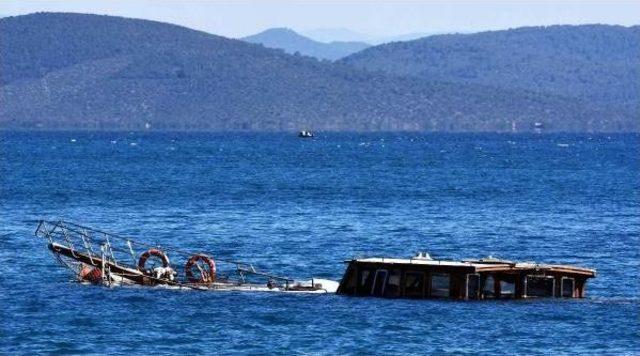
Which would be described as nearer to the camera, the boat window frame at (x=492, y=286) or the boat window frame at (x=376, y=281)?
the boat window frame at (x=492, y=286)

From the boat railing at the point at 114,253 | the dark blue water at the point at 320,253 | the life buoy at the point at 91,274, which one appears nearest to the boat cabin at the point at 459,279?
the dark blue water at the point at 320,253

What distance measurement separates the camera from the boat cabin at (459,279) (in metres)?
60.7

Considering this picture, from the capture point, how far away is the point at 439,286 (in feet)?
201

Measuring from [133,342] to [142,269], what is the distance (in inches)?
555

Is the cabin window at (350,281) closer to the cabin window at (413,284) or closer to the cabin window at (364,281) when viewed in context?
the cabin window at (364,281)

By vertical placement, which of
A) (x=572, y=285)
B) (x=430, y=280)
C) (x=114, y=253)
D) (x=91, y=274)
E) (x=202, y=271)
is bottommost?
(x=114, y=253)

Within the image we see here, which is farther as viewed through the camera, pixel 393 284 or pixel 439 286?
pixel 393 284

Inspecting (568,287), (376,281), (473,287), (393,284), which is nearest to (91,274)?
(376,281)

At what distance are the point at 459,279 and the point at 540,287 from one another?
146 inches

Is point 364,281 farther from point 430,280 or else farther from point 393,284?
point 430,280

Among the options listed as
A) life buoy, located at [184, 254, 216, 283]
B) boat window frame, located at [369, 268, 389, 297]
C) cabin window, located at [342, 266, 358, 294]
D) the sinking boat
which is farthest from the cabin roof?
life buoy, located at [184, 254, 216, 283]

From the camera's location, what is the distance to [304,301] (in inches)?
2411

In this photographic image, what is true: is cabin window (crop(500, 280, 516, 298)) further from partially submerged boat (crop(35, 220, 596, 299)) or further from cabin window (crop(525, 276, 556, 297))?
cabin window (crop(525, 276, 556, 297))

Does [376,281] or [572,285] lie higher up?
[376,281]
